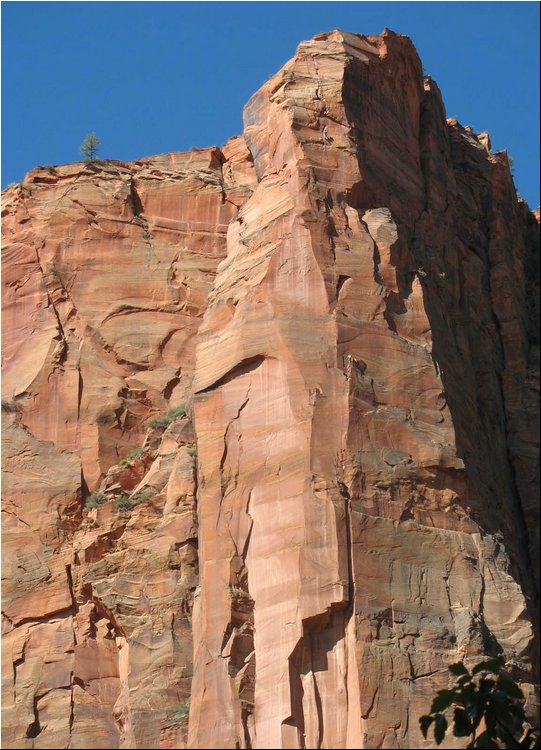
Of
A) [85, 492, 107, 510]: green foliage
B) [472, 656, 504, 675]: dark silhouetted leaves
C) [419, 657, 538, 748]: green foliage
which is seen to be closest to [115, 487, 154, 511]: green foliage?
[85, 492, 107, 510]: green foliage

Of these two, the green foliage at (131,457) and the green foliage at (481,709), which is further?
the green foliage at (131,457)

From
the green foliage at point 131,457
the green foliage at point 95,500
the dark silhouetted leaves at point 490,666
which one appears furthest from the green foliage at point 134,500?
the dark silhouetted leaves at point 490,666

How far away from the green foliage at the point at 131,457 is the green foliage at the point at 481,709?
12.3 metres

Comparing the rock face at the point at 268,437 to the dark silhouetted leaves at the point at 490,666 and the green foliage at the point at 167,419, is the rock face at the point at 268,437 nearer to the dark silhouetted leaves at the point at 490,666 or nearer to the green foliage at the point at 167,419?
the green foliage at the point at 167,419

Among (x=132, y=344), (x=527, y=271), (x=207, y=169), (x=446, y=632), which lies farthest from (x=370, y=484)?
(x=527, y=271)

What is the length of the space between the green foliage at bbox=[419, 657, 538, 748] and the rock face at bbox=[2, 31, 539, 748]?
280 centimetres

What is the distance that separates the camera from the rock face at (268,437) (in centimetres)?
4125

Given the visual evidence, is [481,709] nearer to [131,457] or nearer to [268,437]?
[268,437]

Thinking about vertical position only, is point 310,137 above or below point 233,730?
above

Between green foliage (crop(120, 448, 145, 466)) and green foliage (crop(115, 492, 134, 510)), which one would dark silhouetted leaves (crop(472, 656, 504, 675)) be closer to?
green foliage (crop(115, 492, 134, 510))

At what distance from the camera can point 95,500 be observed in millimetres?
47250

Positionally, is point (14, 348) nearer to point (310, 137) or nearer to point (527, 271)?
point (310, 137)

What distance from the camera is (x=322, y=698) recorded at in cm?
4062

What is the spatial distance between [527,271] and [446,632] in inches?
816
